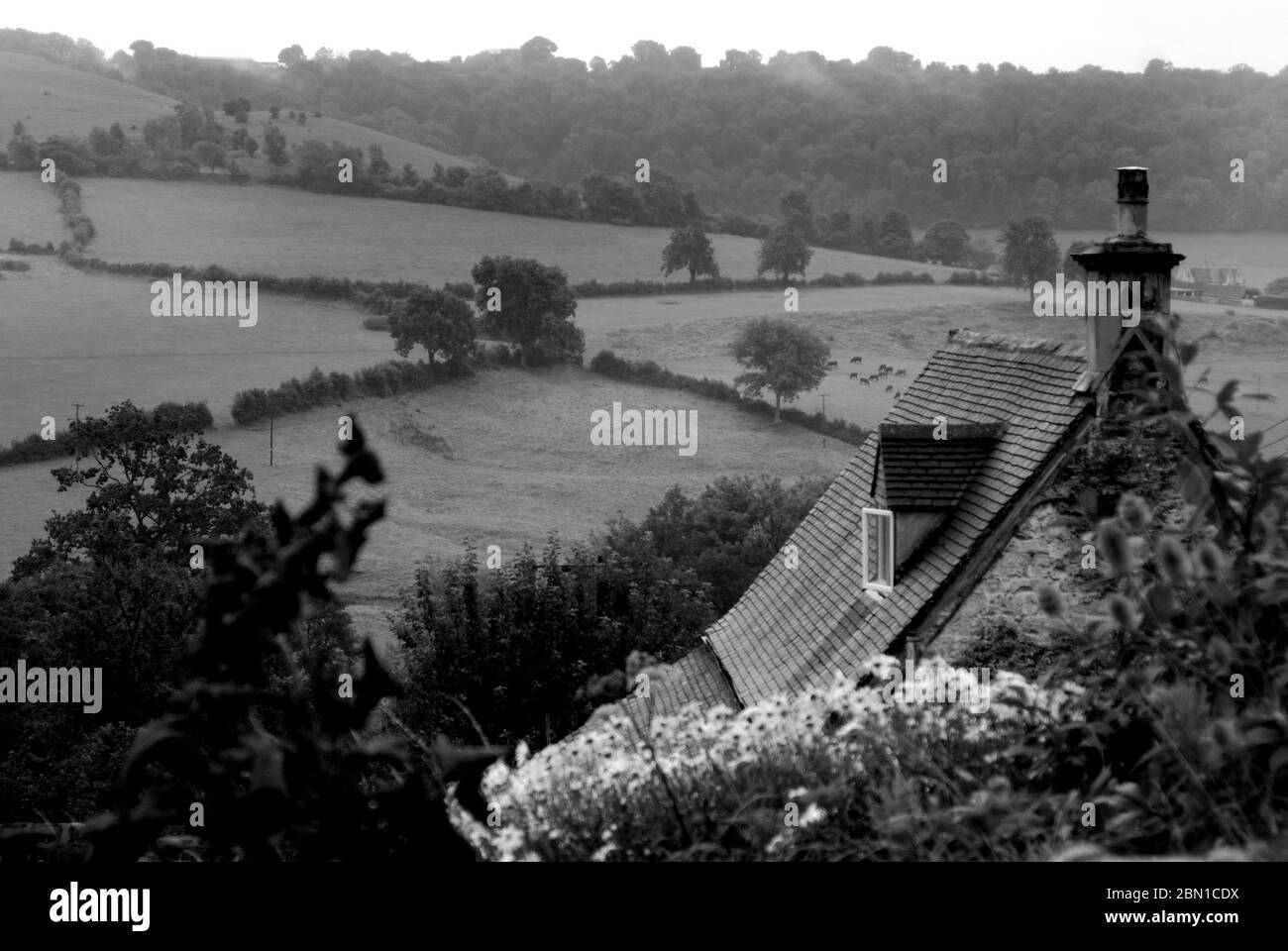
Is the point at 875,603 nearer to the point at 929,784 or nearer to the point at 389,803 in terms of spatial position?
the point at 929,784

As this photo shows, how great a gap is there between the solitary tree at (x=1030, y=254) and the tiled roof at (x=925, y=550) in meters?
60.2

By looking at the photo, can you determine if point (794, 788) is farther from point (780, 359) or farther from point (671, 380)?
point (671, 380)

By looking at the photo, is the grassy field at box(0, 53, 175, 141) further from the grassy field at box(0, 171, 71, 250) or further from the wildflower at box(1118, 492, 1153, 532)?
the wildflower at box(1118, 492, 1153, 532)

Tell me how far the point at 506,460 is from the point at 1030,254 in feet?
102

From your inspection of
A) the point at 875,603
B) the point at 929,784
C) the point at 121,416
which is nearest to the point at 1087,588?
the point at 875,603

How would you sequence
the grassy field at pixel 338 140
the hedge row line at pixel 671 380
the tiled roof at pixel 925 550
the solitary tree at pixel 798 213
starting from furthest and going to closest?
the grassy field at pixel 338 140
the solitary tree at pixel 798 213
the hedge row line at pixel 671 380
the tiled roof at pixel 925 550

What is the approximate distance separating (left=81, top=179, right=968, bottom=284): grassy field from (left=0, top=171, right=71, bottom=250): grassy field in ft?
6.94

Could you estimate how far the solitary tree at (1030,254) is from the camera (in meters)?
76.2

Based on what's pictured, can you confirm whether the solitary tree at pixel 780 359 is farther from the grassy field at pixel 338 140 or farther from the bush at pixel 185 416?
the grassy field at pixel 338 140

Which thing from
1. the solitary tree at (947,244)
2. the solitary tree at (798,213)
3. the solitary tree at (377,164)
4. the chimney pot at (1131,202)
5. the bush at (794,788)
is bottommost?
the bush at (794,788)

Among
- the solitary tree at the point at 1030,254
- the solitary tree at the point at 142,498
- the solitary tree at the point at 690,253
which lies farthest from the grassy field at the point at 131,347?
the solitary tree at the point at 1030,254

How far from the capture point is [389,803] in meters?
3.18

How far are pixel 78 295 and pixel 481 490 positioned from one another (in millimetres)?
26720

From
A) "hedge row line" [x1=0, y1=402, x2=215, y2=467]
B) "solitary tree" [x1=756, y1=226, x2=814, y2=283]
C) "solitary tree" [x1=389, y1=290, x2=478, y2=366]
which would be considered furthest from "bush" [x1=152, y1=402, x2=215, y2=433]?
"solitary tree" [x1=756, y1=226, x2=814, y2=283]
